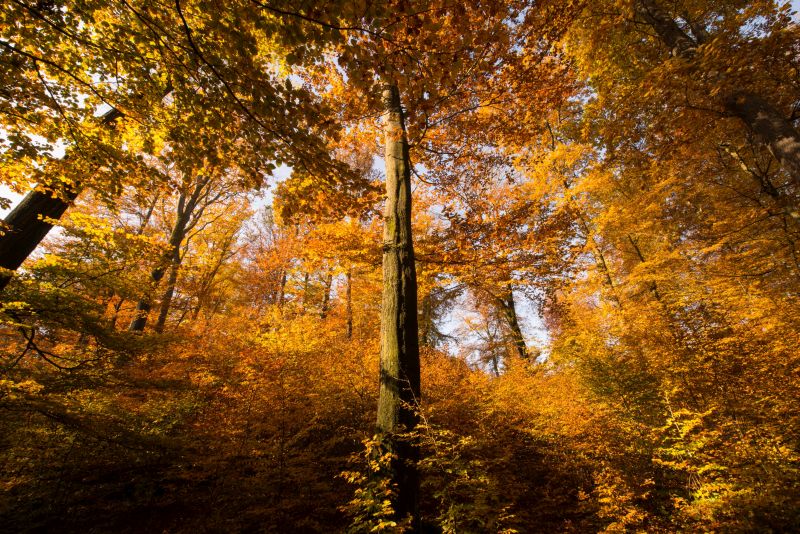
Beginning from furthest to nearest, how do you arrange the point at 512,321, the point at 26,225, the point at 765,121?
1. the point at 512,321
2. the point at 765,121
3. the point at 26,225

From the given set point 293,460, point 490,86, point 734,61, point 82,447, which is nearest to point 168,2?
point 490,86

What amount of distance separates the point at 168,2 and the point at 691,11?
964 cm

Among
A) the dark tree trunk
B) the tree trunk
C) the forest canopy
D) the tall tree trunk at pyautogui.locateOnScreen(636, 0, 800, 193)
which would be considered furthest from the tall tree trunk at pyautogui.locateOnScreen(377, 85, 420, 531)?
the dark tree trunk

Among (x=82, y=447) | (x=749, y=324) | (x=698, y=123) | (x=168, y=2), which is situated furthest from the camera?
(x=749, y=324)

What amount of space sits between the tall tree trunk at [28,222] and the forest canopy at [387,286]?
44 mm

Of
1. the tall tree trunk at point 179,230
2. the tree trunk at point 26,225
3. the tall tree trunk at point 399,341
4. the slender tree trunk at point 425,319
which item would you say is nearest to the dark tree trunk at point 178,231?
the tall tree trunk at point 179,230

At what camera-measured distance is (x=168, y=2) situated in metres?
3.38

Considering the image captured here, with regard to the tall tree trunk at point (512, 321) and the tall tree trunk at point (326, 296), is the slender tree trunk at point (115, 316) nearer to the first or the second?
the tall tree trunk at point (326, 296)

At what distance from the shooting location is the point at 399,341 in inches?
136

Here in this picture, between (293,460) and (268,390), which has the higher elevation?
(268,390)

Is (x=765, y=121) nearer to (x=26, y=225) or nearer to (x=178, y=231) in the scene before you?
(x=26, y=225)

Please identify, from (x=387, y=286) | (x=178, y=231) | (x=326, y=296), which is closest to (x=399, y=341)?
(x=387, y=286)

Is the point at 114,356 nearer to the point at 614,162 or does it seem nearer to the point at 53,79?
the point at 53,79

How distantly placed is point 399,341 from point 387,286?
0.72 metres
